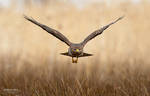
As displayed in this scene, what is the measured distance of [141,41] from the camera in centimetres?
597

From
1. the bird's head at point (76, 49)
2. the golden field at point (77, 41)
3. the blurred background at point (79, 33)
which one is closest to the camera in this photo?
the bird's head at point (76, 49)

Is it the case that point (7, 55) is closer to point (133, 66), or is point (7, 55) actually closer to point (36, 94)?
point (133, 66)

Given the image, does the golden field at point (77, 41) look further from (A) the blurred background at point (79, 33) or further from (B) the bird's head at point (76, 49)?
(B) the bird's head at point (76, 49)

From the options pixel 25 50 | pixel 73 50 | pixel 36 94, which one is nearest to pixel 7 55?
pixel 25 50

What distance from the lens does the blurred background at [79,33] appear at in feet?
17.3

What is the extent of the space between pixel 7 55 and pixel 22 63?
4.09ft

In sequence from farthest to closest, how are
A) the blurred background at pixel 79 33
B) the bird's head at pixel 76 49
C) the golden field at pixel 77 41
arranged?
the blurred background at pixel 79 33, the golden field at pixel 77 41, the bird's head at pixel 76 49

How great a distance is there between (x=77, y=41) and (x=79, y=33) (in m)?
0.23

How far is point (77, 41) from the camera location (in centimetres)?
572

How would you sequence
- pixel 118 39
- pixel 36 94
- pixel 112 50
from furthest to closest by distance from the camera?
pixel 118 39, pixel 112 50, pixel 36 94

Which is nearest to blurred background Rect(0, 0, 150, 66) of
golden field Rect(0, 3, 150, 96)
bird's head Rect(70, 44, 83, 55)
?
golden field Rect(0, 3, 150, 96)

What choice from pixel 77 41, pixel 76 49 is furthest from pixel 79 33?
pixel 76 49

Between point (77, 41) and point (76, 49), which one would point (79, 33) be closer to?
point (77, 41)

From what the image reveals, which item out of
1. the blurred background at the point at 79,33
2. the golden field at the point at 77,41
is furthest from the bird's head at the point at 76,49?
the blurred background at the point at 79,33
